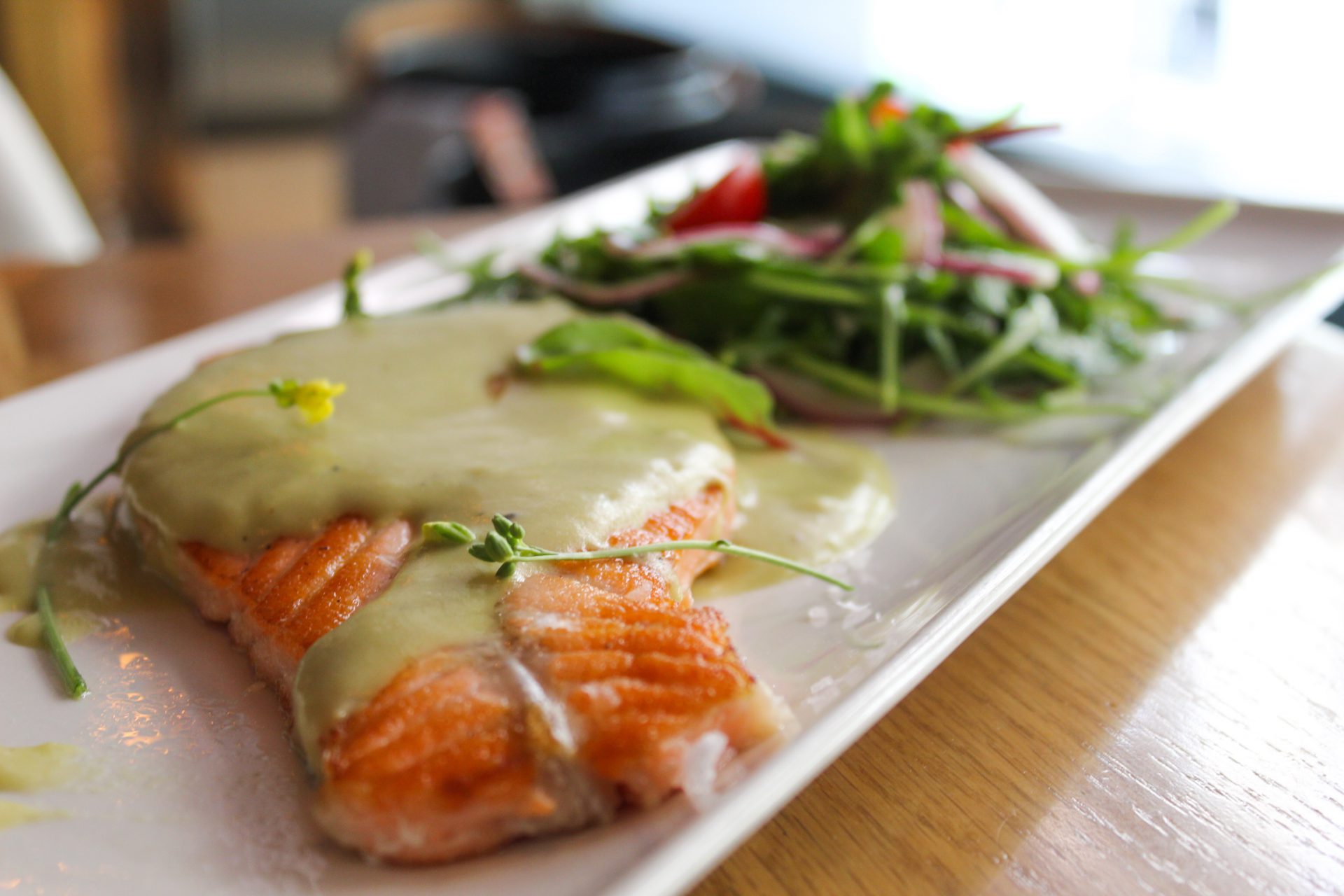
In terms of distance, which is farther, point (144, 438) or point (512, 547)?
point (144, 438)

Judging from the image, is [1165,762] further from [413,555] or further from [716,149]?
[716,149]

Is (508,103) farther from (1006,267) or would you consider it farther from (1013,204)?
(1006,267)

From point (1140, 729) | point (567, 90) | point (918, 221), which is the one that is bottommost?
point (1140, 729)

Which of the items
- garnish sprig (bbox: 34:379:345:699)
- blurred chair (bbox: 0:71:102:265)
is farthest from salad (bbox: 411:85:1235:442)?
blurred chair (bbox: 0:71:102:265)

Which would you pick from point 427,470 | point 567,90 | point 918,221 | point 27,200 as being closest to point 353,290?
point 427,470

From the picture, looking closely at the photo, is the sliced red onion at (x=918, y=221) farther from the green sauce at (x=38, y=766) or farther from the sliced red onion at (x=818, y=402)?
the green sauce at (x=38, y=766)

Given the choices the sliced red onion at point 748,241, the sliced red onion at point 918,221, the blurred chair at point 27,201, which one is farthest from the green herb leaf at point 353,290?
the blurred chair at point 27,201

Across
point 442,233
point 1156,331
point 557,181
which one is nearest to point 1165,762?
point 1156,331
